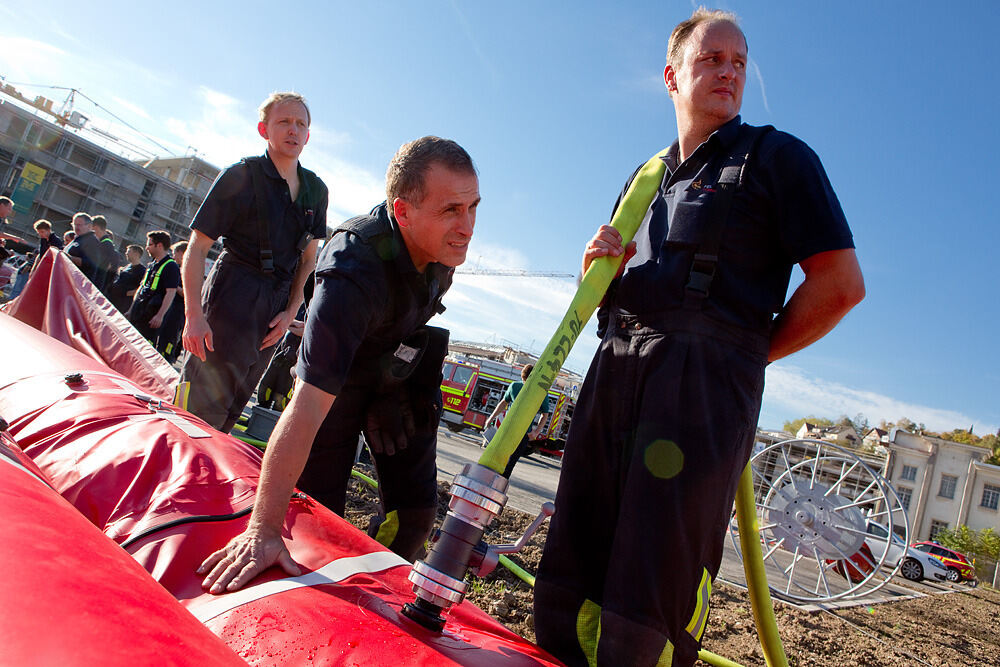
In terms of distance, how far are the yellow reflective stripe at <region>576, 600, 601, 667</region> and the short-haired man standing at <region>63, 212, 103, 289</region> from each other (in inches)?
404

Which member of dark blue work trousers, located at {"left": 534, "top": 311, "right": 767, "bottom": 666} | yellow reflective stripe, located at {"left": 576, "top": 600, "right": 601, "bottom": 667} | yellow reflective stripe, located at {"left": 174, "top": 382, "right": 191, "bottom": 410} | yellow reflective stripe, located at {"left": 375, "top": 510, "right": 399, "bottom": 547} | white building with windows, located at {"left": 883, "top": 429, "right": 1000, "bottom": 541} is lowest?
yellow reflective stripe, located at {"left": 375, "top": 510, "right": 399, "bottom": 547}

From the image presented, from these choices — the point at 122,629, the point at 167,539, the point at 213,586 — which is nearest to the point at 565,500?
the point at 213,586

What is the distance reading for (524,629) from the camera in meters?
3.40

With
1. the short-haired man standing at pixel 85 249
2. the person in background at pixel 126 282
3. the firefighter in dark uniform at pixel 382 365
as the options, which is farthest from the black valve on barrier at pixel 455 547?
the person in background at pixel 126 282

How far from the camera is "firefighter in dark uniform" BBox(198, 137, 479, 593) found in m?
1.74

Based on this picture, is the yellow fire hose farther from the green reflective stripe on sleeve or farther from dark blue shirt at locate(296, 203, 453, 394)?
the green reflective stripe on sleeve

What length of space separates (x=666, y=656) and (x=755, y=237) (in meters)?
1.14

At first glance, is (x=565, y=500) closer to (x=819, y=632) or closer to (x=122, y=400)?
(x=122, y=400)

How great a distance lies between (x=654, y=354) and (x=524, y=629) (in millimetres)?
2292

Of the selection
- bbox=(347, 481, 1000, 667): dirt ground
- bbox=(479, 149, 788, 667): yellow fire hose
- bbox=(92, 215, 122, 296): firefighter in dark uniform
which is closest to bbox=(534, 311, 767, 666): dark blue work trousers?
bbox=(479, 149, 788, 667): yellow fire hose

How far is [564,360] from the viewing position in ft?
5.89

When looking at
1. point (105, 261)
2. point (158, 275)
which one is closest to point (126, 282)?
point (105, 261)

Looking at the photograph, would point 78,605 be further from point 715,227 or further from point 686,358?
point 715,227

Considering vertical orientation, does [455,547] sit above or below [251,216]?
below
